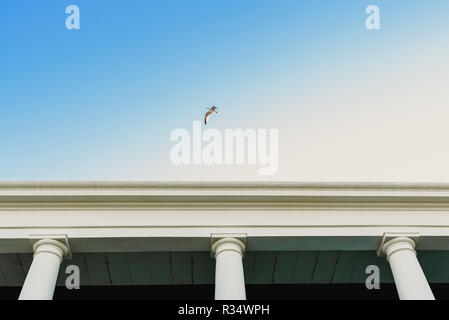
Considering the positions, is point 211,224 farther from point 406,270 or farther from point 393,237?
point 406,270

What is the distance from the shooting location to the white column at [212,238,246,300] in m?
20.7

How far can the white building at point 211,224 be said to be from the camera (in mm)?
23547

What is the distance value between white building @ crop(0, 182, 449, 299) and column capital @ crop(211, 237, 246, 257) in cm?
4

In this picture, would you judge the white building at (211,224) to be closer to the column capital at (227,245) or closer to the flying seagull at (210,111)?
the column capital at (227,245)

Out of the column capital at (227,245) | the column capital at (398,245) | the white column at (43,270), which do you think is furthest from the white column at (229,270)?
the white column at (43,270)

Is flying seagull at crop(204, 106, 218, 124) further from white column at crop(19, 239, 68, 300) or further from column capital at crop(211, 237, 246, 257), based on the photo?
white column at crop(19, 239, 68, 300)

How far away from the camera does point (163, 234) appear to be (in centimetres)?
2366

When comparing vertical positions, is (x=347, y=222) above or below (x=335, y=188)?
below

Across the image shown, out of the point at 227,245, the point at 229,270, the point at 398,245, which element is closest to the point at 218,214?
the point at 227,245

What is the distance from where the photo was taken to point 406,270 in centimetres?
2192
